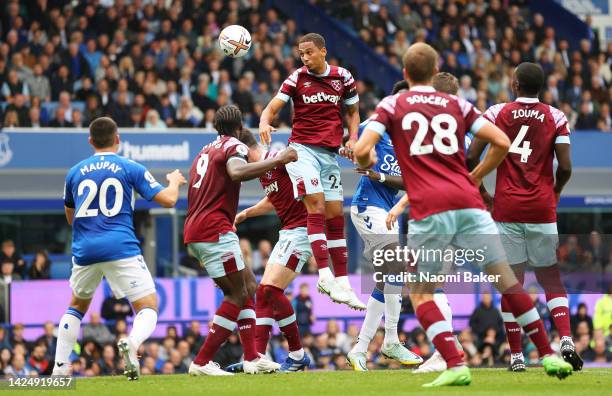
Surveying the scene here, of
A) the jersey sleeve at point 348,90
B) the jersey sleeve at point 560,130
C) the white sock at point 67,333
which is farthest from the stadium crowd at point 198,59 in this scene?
the jersey sleeve at point 560,130

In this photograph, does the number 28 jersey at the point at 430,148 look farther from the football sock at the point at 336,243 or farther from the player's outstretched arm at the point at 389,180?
the football sock at the point at 336,243

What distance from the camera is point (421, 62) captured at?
9102 mm

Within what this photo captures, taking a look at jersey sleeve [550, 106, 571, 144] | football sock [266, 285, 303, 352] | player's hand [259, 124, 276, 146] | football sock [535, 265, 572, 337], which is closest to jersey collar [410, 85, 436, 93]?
jersey sleeve [550, 106, 571, 144]

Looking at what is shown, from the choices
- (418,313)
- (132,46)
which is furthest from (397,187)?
(132,46)

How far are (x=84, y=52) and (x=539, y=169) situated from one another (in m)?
14.2

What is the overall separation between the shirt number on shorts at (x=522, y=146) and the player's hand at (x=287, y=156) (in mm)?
1981

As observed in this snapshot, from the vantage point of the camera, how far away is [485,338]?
20.6 m

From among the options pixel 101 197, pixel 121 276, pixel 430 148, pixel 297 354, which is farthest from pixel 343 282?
pixel 430 148

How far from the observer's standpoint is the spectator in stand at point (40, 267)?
807 inches

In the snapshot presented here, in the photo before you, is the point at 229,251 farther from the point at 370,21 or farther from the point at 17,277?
the point at 370,21

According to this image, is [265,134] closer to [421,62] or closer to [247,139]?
[247,139]

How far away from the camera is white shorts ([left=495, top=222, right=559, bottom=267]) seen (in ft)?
35.8

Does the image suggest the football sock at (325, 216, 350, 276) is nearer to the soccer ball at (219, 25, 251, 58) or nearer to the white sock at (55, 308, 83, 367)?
the soccer ball at (219, 25, 251, 58)

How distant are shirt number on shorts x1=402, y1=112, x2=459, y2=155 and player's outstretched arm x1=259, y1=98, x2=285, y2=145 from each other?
2.48 meters
